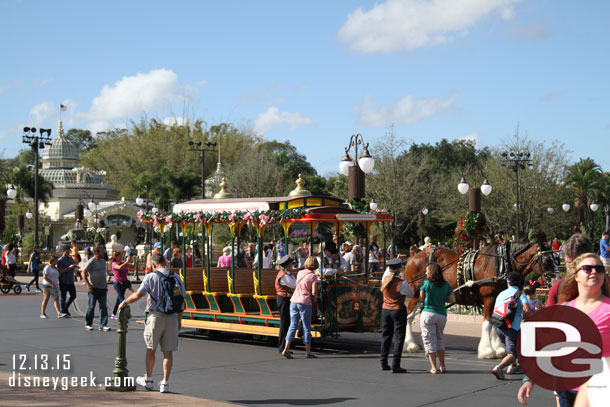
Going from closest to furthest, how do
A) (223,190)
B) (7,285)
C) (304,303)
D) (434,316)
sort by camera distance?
(434,316)
(304,303)
(223,190)
(7,285)

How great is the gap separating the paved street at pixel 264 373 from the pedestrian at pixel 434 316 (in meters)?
0.30

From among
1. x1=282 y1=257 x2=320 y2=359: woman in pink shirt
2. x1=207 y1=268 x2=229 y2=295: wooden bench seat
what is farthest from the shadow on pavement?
x1=207 y1=268 x2=229 y2=295: wooden bench seat

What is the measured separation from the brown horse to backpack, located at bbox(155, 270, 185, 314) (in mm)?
5200

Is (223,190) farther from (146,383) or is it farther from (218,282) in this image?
(146,383)

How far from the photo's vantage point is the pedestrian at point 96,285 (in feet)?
54.4

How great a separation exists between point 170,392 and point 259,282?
4.82m

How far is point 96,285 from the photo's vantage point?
54.7ft

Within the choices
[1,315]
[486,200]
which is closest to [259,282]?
[1,315]

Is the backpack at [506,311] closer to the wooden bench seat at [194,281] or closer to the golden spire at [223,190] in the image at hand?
the wooden bench seat at [194,281]

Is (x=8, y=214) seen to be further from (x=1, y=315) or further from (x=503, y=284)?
(x=503, y=284)

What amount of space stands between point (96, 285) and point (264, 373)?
6.68 meters

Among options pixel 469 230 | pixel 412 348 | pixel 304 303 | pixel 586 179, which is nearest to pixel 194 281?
pixel 304 303

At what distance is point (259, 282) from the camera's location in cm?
1433

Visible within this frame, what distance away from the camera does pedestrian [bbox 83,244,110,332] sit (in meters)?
16.6
